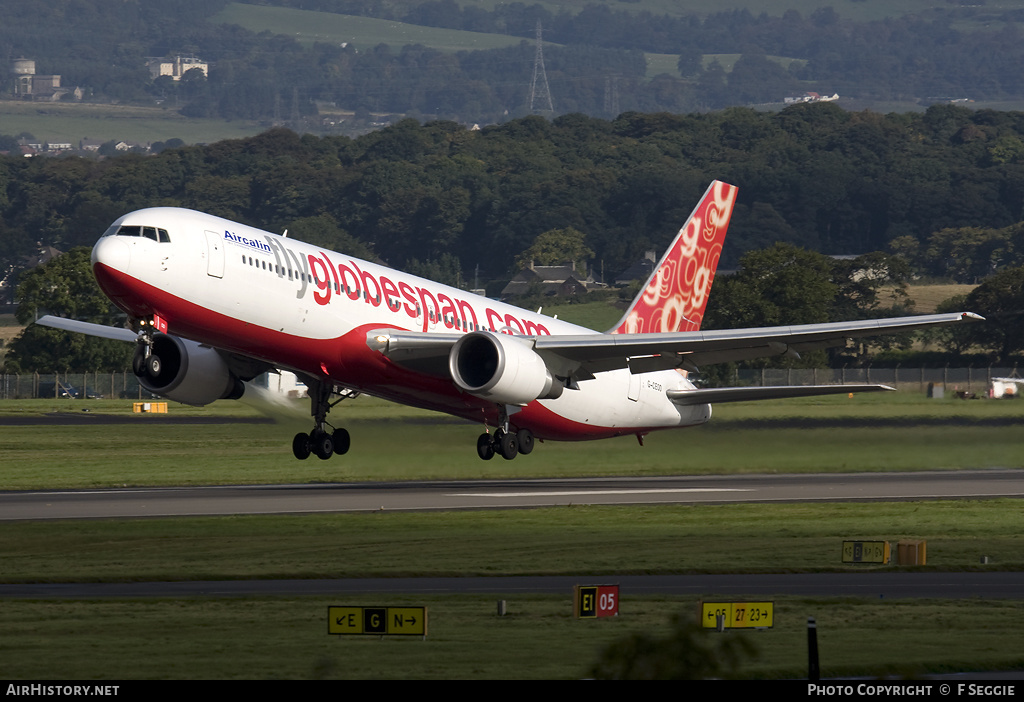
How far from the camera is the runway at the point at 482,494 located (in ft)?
167

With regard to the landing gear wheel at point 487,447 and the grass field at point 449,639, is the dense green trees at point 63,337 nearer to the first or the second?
the landing gear wheel at point 487,447

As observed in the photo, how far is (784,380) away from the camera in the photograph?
97438 millimetres

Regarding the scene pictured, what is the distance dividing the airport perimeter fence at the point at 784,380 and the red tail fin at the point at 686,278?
32.9 meters

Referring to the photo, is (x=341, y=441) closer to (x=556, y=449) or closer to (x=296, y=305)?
(x=296, y=305)

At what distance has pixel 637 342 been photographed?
139 feet

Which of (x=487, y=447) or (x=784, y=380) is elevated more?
(x=784, y=380)

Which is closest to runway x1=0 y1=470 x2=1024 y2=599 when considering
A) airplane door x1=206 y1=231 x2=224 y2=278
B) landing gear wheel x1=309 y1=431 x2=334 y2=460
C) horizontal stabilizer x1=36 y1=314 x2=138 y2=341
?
landing gear wheel x1=309 y1=431 x2=334 y2=460

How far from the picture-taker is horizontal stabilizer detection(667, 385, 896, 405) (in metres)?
47.5

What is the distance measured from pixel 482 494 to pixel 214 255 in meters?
22.9

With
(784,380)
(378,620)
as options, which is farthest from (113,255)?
(784,380)

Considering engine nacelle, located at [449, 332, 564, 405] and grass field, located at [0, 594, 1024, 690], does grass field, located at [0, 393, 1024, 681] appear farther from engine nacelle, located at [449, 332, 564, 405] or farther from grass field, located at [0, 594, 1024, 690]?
engine nacelle, located at [449, 332, 564, 405]
